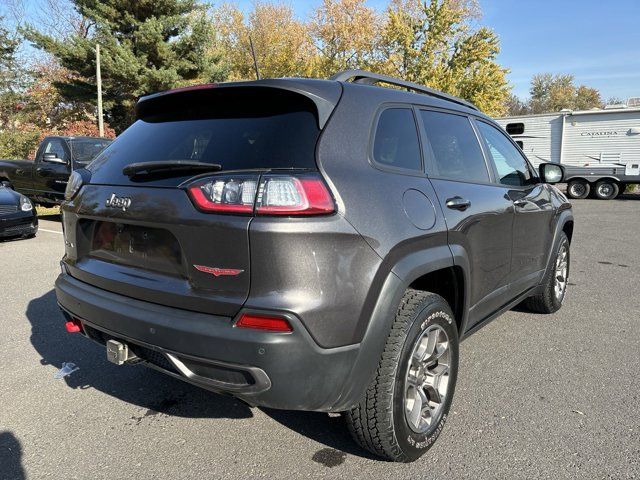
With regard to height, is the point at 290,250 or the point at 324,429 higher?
the point at 290,250

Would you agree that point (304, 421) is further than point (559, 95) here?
No

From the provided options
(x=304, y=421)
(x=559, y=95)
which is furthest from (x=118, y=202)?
(x=559, y=95)

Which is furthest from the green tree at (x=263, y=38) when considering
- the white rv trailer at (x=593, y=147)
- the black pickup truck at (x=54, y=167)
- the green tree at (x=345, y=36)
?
the black pickup truck at (x=54, y=167)

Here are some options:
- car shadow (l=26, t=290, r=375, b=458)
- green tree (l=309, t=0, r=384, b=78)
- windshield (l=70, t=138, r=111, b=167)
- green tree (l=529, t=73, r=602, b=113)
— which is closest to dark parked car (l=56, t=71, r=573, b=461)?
car shadow (l=26, t=290, r=375, b=458)

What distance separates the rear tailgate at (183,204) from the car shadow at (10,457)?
0.92 metres

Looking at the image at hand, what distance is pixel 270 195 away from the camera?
6.22ft

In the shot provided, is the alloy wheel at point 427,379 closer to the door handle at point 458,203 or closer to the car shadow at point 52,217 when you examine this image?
the door handle at point 458,203

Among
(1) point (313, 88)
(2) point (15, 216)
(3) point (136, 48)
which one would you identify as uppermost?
(3) point (136, 48)

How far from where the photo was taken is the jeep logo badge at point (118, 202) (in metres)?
Answer: 2.27

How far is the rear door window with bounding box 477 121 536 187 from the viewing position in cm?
352

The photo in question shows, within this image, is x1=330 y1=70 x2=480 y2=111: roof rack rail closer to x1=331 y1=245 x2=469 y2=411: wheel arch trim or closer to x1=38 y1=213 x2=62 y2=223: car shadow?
x1=331 y1=245 x2=469 y2=411: wheel arch trim

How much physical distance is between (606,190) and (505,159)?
17964 millimetres

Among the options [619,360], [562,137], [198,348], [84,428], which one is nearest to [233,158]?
[198,348]

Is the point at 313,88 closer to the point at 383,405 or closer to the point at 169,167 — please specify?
the point at 169,167
